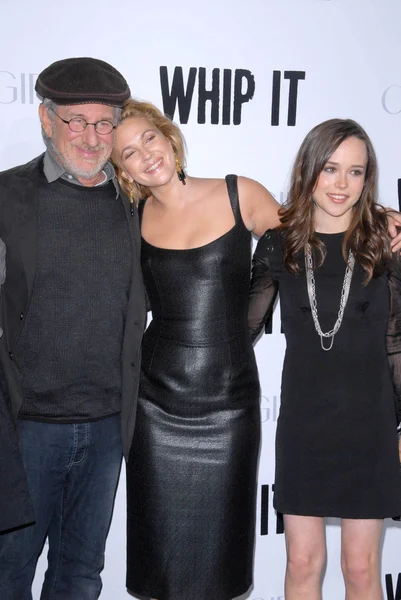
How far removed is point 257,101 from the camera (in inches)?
115

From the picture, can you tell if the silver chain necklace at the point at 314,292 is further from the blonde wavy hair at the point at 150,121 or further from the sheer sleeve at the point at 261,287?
the blonde wavy hair at the point at 150,121

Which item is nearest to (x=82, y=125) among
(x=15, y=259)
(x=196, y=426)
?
(x=15, y=259)

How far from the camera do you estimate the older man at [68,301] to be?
7.66 feet

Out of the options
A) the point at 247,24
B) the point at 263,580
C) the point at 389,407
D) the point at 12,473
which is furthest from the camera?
the point at 263,580

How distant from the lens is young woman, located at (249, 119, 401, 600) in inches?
91.4

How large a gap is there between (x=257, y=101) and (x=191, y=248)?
79 cm

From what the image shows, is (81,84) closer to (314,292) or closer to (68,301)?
(68,301)

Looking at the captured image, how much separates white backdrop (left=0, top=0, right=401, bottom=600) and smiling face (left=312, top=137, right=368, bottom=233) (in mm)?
635

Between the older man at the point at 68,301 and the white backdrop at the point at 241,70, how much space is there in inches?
13.5

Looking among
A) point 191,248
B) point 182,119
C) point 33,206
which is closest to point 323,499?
point 191,248

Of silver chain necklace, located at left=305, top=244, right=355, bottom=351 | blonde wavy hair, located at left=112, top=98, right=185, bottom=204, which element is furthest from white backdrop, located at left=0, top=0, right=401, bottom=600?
silver chain necklace, located at left=305, top=244, right=355, bottom=351

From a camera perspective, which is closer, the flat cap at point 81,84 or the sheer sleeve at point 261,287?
the flat cap at point 81,84

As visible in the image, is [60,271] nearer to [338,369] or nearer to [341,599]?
[338,369]

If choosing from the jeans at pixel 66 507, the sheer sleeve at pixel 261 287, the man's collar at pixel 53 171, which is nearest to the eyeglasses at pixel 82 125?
the man's collar at pixel 53 171
